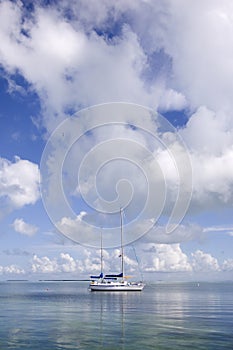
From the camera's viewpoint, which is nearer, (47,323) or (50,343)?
(50,343)

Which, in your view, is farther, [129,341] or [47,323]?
[47,323]

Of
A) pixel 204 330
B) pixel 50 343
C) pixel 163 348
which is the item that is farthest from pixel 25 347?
pixel 204 330

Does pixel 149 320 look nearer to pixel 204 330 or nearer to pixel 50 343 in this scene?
pixel 204 330

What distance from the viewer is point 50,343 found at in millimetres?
65625

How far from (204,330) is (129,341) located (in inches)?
781

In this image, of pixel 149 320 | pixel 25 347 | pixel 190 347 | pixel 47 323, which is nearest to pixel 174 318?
pixel 149 320

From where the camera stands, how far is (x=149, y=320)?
9456 centimetres

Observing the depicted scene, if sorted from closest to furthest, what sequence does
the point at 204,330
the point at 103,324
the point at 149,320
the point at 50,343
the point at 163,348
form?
the point at 163,348 < the point at 50,343 < the point at 204,330 < the point at 103,324 < the point at 149,320

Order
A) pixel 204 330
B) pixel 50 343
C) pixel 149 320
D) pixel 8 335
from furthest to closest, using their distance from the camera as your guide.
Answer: pixel 149 320 < pixel 204 330 < pixel 8 335 < pixel 50 343

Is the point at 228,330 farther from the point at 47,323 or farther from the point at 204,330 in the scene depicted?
the point at 47,323

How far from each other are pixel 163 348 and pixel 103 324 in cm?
3105

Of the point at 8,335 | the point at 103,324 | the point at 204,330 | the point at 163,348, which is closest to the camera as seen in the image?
→ the point at 163,348

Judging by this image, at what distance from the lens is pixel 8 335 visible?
73.7 meters

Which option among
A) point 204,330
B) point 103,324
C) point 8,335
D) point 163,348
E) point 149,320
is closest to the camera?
point 163,348
